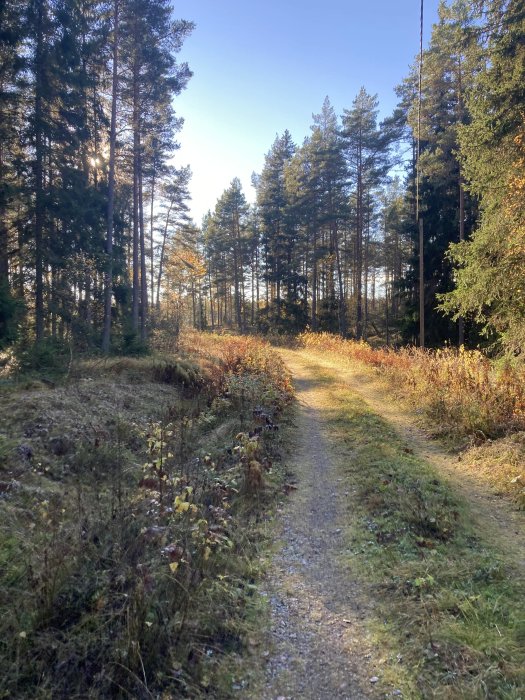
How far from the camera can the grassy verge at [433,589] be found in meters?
2.63

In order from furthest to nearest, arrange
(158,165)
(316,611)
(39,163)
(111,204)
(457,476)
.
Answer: (158,165), (111,204), (39,163), (457,476), (316,611)

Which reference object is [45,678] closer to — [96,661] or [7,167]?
[96,661]

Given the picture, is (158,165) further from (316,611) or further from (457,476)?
(316,611)

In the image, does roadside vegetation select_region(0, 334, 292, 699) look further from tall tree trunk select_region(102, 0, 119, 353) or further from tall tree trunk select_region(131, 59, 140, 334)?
tall tree trunk select_region(131, 59, 140, 334)

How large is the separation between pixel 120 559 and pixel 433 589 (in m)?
2.65

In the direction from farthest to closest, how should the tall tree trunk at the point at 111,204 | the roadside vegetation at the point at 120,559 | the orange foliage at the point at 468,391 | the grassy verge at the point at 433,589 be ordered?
the tall tree trunk at the point at 111,204
the orange foliage at the point at 468,391
the grassy verge at the point at 433,589
the roadside vegetation at the point at 120,559

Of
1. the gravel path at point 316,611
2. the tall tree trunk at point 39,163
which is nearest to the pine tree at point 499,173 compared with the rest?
the gravel path at point 316,611

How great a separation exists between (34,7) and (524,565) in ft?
60.5

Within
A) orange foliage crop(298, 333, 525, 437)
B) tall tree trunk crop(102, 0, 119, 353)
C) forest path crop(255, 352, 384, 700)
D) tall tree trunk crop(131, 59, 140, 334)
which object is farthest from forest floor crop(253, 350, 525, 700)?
tall tree trunk crop(131, 59, 140, 334)

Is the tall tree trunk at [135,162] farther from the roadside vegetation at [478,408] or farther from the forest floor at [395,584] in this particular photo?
the forest floor at [395,584]

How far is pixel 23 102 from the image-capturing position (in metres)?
12.6

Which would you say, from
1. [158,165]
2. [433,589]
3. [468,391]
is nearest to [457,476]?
[468,391]

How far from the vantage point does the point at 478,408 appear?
7840mm

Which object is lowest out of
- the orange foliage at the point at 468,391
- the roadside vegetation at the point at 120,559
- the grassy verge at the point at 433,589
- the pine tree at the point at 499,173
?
the grassy verge at the point at 433,589
